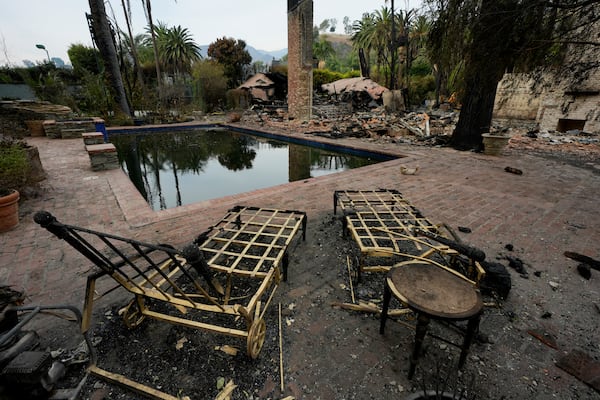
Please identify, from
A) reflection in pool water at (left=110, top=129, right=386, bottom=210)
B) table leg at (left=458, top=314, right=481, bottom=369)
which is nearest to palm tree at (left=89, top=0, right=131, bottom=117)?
reflection in pool water at (left=110, top=129, right=386, bottom=210)

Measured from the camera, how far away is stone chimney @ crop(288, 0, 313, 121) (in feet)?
45.7

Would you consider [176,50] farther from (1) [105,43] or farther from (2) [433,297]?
(2) [433,297]

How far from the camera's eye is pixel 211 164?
8.12m

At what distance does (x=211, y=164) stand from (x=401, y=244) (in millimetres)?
6502

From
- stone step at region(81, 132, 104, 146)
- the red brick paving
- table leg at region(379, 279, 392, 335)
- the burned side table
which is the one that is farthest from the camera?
stone step at region(81, 132, 104, 146)

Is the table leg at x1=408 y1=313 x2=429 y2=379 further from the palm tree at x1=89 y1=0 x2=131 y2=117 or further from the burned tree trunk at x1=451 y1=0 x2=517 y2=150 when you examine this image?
the palm tree at x1=89 y1=0 x2=131 y2=117

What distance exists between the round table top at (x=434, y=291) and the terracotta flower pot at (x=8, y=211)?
443 centimetres

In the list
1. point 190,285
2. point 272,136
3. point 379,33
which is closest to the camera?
point 190,285

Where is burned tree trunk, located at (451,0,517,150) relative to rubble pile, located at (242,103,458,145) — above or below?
above

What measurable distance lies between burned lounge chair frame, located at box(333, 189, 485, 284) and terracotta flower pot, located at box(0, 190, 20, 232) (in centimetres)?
407

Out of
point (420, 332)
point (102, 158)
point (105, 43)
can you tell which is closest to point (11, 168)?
point (102, 158)

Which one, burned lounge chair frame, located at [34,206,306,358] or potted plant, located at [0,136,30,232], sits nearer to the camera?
burned lounge chair frame, located at [34,206,306,358]

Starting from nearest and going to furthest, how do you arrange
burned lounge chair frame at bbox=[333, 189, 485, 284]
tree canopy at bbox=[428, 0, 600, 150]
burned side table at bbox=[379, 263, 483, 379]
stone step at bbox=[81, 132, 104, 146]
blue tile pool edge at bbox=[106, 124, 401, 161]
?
1. burned side table at bbox=[379, 263, 483, 379]
2. burned lounge chair frame at bbox=[333, 189, 485, 284]
3. tree canopy at bbox=[428, 0, 600, 150]
4. stone step at bbox=[81, 132, 104, 146]
5. blue tile pool edge at bbox=[106, 124, 401, 161]

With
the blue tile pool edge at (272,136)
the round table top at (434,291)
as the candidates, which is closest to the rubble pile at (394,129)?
the blue tile pool edge at (272,136)
